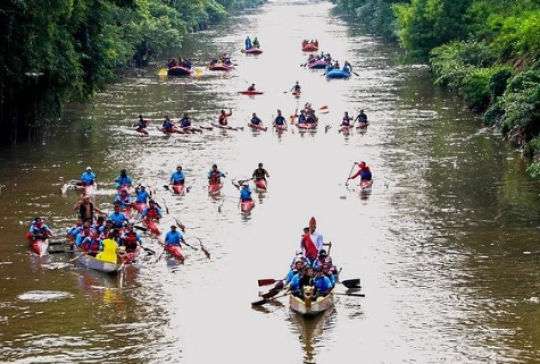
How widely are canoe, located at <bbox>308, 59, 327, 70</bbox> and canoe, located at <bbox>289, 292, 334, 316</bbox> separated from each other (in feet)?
167

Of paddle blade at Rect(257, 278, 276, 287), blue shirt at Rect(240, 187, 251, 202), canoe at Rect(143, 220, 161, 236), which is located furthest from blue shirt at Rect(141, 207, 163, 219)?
paddle blade at Rect(257, 278, 276, 287)

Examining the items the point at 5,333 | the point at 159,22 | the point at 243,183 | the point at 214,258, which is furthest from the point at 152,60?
the point at 5,333

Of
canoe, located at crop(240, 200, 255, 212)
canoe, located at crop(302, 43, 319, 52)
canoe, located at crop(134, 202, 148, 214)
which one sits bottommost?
canoe, located at crop(240, 200, 255, 212)

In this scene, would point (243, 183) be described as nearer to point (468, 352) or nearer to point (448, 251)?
point (448, 251)

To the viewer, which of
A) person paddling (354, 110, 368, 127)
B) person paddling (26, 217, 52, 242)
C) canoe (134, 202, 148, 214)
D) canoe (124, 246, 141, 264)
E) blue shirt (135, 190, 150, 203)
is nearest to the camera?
canoe (124, 246, 141, 264)

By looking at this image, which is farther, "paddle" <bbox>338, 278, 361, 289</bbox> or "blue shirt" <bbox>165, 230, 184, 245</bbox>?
"blue shirt" <bbox>165, 230, 184, 245</bbox>

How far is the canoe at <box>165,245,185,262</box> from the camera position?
2930 cm

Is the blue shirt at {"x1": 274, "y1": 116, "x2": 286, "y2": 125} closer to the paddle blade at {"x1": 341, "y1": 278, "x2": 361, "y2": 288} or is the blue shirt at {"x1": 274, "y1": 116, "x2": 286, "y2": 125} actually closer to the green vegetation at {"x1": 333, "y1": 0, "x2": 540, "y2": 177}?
the green vegetation at {"x1": 333, "y1": 0, "x2": 540, "y2": 177}

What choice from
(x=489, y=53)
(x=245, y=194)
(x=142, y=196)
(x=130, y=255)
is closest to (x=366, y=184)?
(x=245, y=194)

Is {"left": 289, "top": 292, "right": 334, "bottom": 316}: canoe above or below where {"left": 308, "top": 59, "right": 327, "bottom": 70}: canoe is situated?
below

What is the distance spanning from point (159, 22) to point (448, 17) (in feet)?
79.0

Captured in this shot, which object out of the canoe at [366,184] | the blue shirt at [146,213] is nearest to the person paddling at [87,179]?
the blue shirt at [146,213]

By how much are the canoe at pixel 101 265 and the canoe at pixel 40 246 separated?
148 centimetres

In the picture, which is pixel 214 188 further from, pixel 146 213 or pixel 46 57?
pixel 46 57
